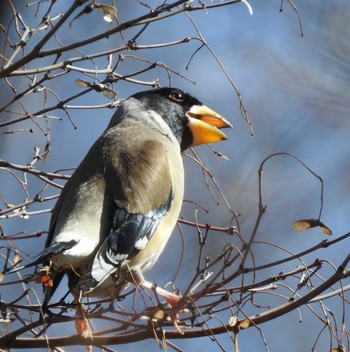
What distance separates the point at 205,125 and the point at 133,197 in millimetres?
1043

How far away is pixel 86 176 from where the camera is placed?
374 cm

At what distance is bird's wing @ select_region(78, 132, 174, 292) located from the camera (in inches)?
128

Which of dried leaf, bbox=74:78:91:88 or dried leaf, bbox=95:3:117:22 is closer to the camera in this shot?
dried leaf, bbox=95:3:117:22

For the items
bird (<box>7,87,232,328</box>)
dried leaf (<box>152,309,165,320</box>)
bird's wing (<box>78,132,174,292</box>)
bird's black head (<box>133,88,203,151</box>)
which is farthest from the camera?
bird's black head (<box>133,88,203,151</box>)

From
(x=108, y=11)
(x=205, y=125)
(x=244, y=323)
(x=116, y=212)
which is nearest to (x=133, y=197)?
(x=116, y=212)

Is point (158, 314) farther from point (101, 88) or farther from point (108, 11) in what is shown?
point (108, 11)

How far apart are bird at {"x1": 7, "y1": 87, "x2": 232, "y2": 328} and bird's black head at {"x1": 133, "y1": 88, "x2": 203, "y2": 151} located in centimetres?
26

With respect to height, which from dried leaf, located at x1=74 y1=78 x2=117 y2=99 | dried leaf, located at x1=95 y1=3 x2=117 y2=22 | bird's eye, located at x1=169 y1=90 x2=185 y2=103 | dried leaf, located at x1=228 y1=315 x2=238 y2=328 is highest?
dried leaf, located at x1=95 y1=3 x2=117 y2=22

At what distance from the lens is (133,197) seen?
3.59 metres

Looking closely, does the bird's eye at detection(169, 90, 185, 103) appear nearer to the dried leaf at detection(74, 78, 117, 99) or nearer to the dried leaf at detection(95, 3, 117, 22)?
the dried leaf at detection(74, 78, 117, 99)

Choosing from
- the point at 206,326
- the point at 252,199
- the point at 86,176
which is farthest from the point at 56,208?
the point at 252,199

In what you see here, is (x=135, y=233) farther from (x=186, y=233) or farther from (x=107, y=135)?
(x=186, y=233)

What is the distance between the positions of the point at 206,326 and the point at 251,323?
0.15 metres

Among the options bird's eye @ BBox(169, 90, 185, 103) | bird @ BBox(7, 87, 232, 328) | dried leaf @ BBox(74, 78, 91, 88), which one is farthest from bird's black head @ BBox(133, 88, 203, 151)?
dried leaf @ BBox(74, 78, 91, 88)
